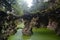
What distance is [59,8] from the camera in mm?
2428

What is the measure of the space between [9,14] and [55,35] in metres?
0.79

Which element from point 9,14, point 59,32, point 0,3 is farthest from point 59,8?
point 0,3

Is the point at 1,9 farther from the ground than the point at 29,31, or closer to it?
farther from the ground

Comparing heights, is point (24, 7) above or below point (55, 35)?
above

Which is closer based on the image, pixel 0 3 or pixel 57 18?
pixel 57 18

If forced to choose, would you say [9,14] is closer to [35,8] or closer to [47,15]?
[35,8]

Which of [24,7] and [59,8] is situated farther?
[24,7]

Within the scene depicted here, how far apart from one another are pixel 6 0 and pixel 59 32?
38.9 inches

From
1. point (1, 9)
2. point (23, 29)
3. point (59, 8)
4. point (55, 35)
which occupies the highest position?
point (1, 9)

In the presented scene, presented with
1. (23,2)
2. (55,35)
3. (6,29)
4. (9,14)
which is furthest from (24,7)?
(55,35)

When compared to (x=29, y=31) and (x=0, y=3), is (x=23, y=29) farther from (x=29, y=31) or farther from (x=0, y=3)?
(x=0, y=3)

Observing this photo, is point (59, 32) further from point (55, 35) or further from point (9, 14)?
point (9, 14)

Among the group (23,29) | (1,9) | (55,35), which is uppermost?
(1,9)

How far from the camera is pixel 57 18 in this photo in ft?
7.99
